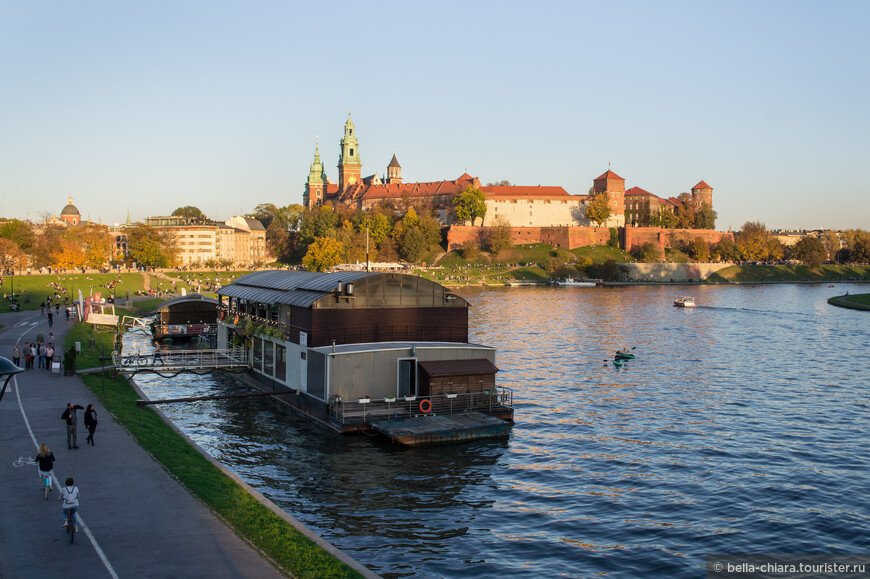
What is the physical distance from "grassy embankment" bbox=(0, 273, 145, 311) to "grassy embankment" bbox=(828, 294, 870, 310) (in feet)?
363

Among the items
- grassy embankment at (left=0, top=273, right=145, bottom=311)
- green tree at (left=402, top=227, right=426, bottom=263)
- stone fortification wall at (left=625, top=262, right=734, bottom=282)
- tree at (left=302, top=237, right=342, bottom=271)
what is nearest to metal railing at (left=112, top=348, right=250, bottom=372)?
grassy embankment at (left=0, top=273, right=145, bottom=311)

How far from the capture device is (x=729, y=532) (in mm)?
23547

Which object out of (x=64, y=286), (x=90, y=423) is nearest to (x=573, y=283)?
(x=64, y=286)

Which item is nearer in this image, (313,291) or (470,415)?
(470,415)

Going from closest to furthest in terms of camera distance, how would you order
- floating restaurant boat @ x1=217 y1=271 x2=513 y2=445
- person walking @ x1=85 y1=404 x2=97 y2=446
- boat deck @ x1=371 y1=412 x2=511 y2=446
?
person walking @ x1=85 y1=404 x2=97 y2=446 → boat deck @ x1=371 y1=412 x2=511 y2=446 → floating restaurant boat @ x1=217 y1=271 x2=513 y2=445

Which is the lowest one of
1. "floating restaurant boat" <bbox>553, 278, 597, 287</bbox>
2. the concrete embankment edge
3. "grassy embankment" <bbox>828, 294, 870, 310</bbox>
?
the concrete embankment edge

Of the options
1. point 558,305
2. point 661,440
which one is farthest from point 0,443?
point 558,305

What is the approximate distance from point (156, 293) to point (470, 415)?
7937cm

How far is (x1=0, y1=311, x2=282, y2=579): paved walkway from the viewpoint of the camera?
1605 centimetres

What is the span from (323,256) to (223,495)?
5204 inches

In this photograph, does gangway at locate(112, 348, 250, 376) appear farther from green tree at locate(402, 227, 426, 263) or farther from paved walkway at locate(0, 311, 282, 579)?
green tree at locate(402, 227, 426, 263)

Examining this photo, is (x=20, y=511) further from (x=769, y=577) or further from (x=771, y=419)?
(x=771, y=419)

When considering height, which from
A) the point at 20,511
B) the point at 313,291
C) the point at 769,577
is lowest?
the point at 769,577

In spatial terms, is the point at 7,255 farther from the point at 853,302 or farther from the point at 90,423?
the point at 853,302
